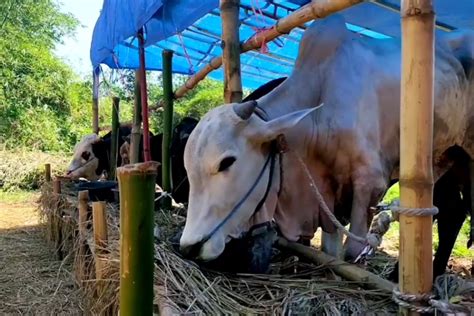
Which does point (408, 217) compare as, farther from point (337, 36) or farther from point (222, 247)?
point (337, 36)

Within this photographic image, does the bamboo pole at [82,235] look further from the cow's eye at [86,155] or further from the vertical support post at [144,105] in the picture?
the cow's eye at [86,155]

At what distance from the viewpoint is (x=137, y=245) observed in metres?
1.04

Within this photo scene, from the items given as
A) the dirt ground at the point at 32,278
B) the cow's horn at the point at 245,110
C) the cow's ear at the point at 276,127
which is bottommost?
the dirt ground at the point at 32,278

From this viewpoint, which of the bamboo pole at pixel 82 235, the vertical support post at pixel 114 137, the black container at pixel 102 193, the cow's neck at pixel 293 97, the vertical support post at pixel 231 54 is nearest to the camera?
the cow's neck at pixel 293 97

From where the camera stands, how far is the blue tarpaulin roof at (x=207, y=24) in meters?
2.92

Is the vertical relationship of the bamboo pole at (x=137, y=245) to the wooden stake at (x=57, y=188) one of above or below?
below

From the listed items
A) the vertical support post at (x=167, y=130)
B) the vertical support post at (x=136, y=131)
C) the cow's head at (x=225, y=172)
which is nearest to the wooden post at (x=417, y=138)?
the cow's head at (x=225, y=172)

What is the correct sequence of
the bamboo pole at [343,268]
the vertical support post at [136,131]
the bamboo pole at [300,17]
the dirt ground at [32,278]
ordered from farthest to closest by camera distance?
the vertical support post at [136,131], the dirt ground at [32,278], the bamboo pole at [300,17], the bamboo pole at [343,268]

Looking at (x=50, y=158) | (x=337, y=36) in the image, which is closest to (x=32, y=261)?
(x=337, y=36)

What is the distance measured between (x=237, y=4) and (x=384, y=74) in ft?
2.43

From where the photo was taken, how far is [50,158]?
394 inches

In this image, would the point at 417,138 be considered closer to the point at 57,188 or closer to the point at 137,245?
the point at 137,245

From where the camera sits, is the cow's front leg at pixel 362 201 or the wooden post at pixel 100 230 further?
the wooden post at pixel 100 230

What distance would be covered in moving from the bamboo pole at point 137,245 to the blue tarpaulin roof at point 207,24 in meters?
1.99
